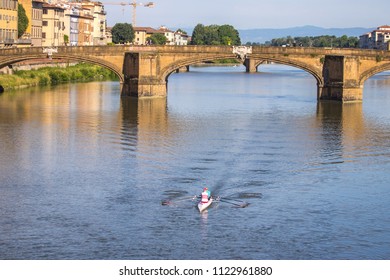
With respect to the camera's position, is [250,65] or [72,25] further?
[250,65]

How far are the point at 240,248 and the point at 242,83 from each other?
265 ft

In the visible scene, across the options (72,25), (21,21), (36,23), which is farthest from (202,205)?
(72,25)

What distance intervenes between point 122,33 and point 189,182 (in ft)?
475

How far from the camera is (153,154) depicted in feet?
157

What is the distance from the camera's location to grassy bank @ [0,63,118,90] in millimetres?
86188

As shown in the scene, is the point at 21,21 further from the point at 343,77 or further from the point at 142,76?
the point at 343,77

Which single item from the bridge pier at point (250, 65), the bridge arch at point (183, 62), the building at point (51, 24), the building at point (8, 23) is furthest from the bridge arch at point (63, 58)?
the bridge pier at point (250, 65)

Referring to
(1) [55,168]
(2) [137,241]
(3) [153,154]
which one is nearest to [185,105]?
(3) [153,154]


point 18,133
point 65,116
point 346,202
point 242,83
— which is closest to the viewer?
point 346,202

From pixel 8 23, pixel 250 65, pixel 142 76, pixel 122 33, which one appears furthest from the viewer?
pixel 122 33

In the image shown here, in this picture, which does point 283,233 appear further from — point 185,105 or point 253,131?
point 185,105

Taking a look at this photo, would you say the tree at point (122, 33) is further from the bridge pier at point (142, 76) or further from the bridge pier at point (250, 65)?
the bridge pier at point (142, 76)

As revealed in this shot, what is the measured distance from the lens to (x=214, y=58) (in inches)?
3167

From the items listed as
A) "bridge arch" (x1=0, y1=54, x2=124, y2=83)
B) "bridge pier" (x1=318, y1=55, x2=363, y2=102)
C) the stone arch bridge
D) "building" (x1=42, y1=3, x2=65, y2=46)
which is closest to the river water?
"bridge arch" (x1=0, y1=54, x2=124, y2=83)
